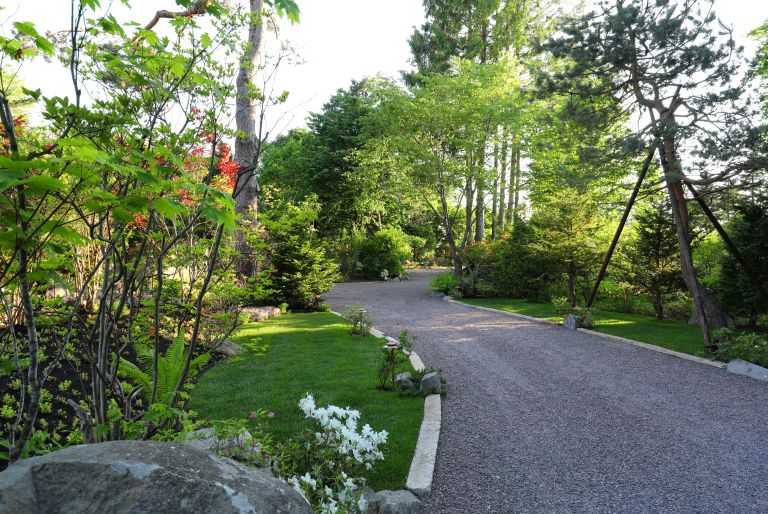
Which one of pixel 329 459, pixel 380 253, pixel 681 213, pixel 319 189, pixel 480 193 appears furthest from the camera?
pixel 319 189

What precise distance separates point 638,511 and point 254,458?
97.3 inches

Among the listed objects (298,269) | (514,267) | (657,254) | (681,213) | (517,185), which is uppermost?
(517,185)

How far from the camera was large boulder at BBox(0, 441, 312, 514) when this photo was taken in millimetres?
1424

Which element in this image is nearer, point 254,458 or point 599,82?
point 254,458

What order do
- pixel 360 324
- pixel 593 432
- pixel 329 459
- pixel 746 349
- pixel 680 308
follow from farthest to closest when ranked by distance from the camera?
pixel 680 308 < pixel 360 324 < pixel 746 349 < pixel 593 432 < pixel 329 459

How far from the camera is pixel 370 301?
13.8 meters

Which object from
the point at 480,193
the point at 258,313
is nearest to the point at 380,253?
the point at 480,193

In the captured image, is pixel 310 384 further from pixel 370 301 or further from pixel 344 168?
pixel 344 168

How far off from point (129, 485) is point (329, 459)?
1666 mm

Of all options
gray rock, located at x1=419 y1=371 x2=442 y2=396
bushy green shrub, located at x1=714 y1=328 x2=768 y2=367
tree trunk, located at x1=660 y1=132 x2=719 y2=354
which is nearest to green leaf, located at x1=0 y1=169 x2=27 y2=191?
gray rock, located at x1=419 y1=371 x2=442 y2=396

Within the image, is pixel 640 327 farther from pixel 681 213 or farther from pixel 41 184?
pixel 41 184

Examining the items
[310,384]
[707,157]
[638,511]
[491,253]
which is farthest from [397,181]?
[638,511]

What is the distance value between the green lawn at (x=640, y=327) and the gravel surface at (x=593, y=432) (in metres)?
0.84

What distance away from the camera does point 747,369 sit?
5949 mm
